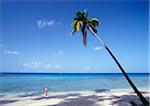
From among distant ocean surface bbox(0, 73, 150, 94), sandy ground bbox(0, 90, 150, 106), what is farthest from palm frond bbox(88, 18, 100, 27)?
distant ocean surface bbox(0, 73, 150, 94)

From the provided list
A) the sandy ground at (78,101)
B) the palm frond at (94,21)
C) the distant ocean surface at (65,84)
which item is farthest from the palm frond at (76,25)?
the distant ocean surface at (65,84)

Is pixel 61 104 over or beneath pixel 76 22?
beneath

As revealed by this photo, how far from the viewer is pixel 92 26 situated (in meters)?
21.7

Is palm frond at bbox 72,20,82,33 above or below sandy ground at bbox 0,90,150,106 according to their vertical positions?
above

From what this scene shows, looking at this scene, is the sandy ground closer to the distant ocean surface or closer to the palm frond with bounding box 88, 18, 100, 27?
the palm frond with bounding box 88, 18, 100, 27

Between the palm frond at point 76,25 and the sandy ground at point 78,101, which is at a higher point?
the palm frond at point 76,25

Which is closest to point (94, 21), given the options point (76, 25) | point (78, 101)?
point (76, 25)

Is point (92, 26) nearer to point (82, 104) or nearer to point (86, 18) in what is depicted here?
point (86, 18)

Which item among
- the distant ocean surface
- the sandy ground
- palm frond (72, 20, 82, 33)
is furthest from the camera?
the distant ocean surface

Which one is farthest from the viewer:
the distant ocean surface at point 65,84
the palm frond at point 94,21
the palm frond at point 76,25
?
the distant ocean surface at point 65,84

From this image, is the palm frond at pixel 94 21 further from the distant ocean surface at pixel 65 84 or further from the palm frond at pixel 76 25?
the distant ocean surface at pixel 65 84

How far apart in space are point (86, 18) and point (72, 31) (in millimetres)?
1919

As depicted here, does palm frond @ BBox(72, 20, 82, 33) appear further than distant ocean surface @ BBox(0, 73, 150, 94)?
No

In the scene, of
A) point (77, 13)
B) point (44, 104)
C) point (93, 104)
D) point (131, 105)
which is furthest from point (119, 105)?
point (77, 13)
